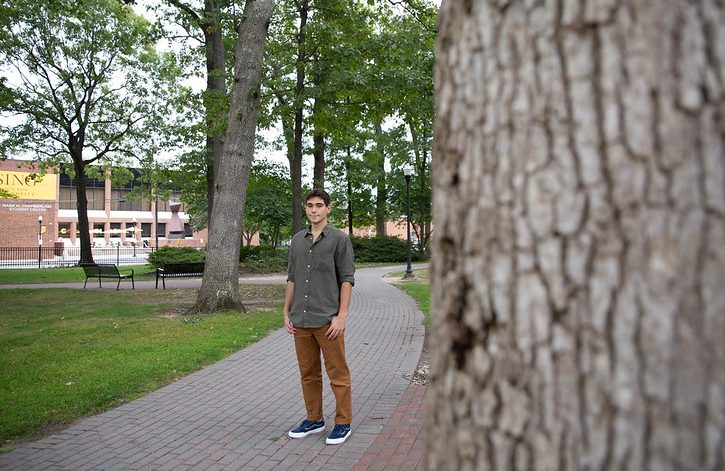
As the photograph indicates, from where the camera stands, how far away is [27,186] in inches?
2362

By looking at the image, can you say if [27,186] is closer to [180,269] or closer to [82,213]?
[82,213]

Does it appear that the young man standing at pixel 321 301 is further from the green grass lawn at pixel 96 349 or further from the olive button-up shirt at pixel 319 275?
the green grass lawn at pixel 96 349

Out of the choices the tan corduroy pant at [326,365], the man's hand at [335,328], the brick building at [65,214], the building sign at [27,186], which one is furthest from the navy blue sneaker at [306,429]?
the building sign at [27,186]

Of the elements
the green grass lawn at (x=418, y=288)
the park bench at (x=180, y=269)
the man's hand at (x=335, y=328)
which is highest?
the man's hand at (x=335, y=328)

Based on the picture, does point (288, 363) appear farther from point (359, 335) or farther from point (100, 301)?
point (100, 301)

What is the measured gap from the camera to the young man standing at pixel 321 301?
4.85 m

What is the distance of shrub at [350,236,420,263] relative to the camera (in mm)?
39500

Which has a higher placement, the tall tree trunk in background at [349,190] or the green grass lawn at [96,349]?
the tall tree trunk in background at [349,190]

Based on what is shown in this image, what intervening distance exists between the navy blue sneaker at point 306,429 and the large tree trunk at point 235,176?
26.5ft

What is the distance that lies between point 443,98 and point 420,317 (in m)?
11.5

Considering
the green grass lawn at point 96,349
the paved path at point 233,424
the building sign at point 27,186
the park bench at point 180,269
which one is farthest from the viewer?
the building sign at point 27,186

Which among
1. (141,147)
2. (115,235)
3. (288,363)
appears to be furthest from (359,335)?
(115,235)

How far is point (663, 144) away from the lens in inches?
47.8

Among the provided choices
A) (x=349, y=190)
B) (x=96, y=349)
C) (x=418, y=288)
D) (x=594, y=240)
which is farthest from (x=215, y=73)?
(x=349, y=190)
